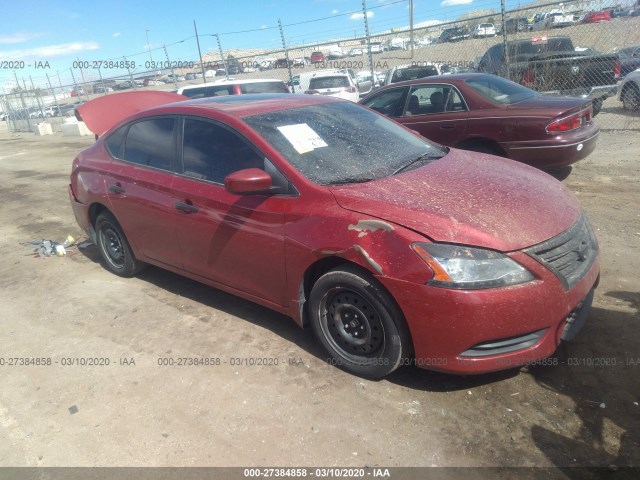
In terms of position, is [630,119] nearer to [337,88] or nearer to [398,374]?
[337,88]

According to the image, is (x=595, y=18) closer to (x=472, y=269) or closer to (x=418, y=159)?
(x=418, y=159)

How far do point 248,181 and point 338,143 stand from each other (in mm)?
808

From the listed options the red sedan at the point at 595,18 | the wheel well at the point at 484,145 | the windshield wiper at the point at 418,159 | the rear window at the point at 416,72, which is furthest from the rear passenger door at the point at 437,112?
the red sedan at the point at 595,18

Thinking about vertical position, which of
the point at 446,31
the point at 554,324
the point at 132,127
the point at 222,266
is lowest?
the point at 554,324

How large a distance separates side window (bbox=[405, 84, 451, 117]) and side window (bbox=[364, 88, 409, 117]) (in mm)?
144

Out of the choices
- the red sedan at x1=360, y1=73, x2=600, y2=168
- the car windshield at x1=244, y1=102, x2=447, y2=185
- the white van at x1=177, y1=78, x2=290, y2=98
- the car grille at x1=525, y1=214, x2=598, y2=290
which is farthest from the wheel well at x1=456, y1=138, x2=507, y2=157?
the white van at x1=177, y1=78, x2=290, y2=98

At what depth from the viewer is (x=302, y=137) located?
336 centimetres

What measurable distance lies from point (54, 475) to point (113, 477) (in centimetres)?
33

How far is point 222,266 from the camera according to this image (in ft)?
11.6

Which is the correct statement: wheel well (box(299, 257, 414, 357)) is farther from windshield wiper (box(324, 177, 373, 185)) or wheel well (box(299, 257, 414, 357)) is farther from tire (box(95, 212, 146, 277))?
tire (box(95, 212, 146, 277))

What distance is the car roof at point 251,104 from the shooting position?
359 cm

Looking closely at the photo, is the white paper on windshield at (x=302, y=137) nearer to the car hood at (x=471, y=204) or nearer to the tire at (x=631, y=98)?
the car hood at (x=471, y=204)

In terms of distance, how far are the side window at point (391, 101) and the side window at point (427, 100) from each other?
14 centimetres

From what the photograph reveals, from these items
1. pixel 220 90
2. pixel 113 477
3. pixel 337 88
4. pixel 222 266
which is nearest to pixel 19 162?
pixel 220 90
